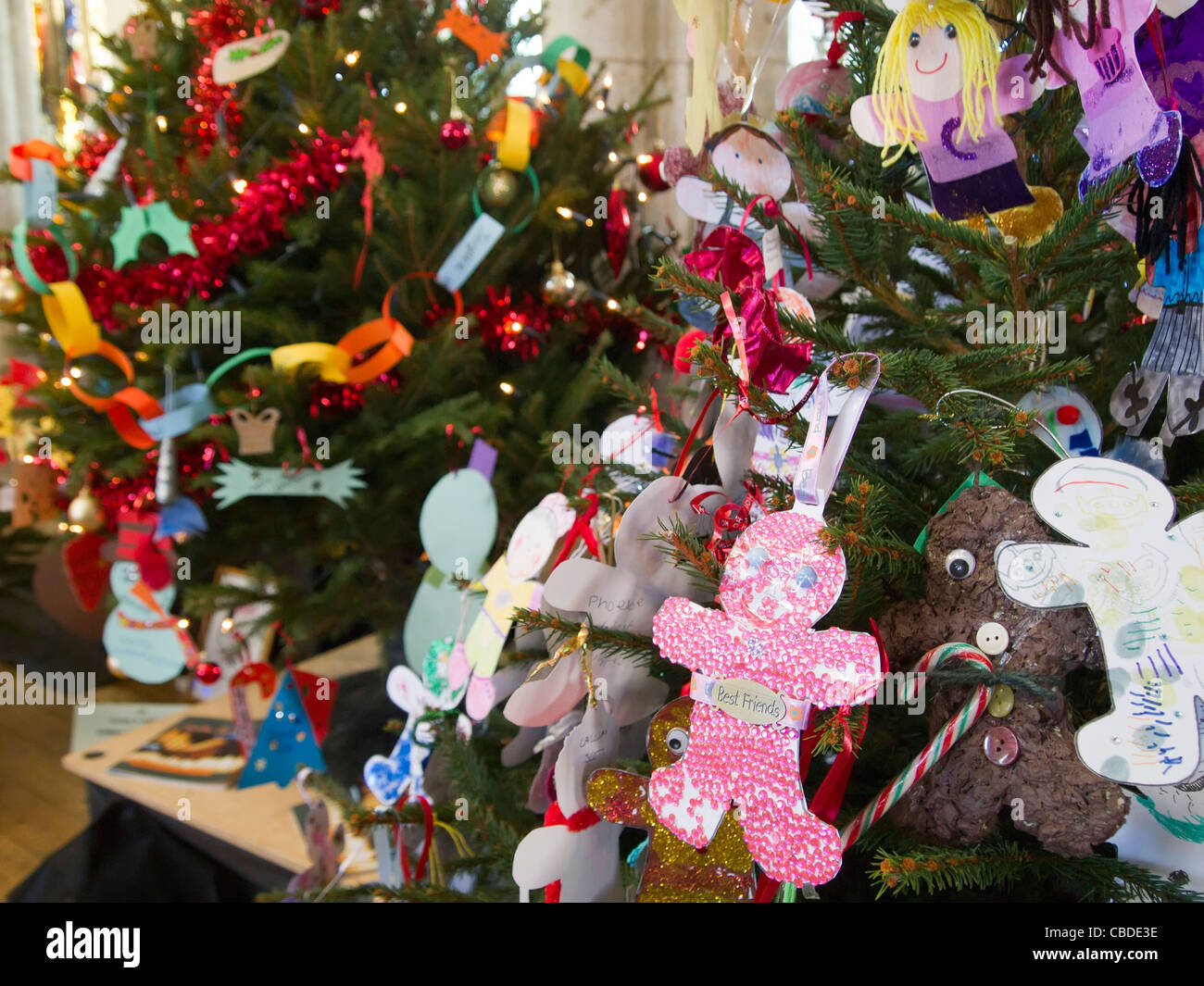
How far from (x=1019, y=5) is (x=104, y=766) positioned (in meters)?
1.71

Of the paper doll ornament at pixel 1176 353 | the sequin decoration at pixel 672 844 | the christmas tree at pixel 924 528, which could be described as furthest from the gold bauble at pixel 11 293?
the paper doll ornament at pixel 1176 353

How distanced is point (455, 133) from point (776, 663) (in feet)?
3.97

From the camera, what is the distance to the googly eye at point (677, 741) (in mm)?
611

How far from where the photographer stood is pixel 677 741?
613mm

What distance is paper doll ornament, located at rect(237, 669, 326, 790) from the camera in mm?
1165

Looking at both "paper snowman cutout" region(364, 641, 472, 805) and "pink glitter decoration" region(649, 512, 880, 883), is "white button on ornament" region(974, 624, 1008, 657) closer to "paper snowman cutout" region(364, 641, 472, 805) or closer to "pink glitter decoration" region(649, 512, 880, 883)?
"pink glitter decoration" region(649, 512, 880, 883)

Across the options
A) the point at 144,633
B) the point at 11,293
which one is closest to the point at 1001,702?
the point at 144,633

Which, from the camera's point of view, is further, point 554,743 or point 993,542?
point 554,743

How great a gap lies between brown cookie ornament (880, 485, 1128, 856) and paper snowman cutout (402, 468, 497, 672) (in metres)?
0.59

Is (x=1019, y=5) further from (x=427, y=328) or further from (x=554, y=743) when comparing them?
(x=427, y=328)

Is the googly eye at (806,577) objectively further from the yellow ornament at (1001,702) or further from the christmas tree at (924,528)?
the yellow ornament at (1001,702)

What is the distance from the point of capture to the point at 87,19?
336cm

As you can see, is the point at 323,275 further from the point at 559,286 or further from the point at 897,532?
the point at 897,532
